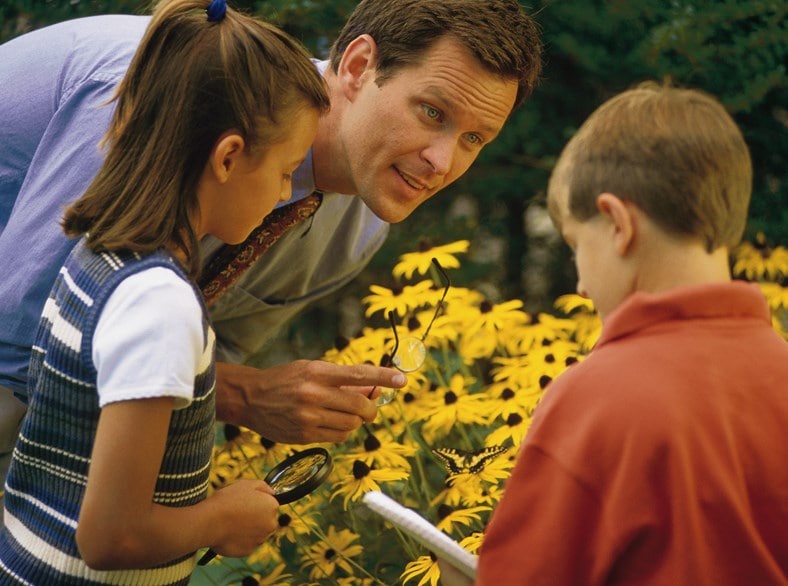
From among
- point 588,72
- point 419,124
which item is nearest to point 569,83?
point 588,72

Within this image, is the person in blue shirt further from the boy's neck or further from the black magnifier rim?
the boy's neck

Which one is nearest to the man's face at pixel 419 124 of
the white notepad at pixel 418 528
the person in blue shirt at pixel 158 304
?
the person in blue shirt at pixel 158 304

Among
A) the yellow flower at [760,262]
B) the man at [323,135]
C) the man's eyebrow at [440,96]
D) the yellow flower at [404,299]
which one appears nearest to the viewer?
the man at [323,135]

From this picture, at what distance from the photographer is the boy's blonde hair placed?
1.47 m

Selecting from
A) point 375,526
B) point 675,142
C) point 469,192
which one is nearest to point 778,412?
point 675,142

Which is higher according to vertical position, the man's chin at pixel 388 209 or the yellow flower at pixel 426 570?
the man's chin at pixel 388 209

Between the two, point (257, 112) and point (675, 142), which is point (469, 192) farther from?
point (675, 142)

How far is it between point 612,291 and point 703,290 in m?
0.12

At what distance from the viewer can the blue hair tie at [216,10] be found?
5.91ft

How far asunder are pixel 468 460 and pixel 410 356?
32cm

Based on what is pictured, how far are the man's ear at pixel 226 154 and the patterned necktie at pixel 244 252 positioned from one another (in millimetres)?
757

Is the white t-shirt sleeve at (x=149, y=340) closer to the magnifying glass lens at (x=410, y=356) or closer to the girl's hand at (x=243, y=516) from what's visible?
the girl's hand at (x=243, y=516)

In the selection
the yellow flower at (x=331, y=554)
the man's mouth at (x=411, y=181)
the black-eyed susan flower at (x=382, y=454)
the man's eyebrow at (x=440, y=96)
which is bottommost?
the yellow flower at (x=331, y=554)

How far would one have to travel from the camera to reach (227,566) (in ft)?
8.43
